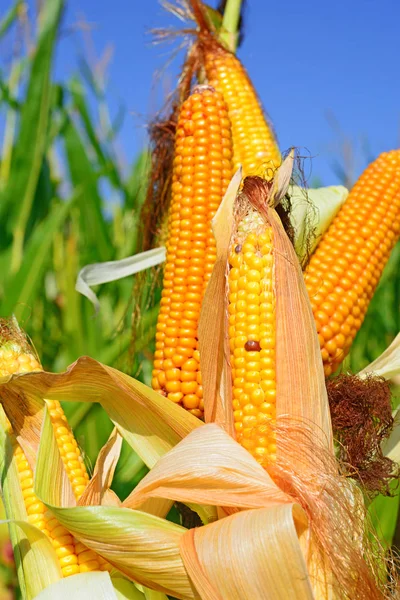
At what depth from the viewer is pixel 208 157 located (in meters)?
1.08

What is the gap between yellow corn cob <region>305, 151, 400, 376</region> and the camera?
100cm

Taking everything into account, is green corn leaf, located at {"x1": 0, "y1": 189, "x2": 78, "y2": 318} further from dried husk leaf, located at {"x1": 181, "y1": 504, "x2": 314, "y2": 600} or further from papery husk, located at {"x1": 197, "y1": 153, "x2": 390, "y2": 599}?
dried husk leaf, located at {"x1": 181, "y1": 504, "x2": 314, "y2": 600}

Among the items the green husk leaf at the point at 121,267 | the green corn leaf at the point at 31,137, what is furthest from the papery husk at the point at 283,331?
the green corn leaf at the point at 31,137

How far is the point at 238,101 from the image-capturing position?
1.32 meters

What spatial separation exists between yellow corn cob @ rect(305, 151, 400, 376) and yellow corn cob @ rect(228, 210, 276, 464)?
215mm

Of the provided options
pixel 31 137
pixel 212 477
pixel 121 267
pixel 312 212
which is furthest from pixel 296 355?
pixel 31 137

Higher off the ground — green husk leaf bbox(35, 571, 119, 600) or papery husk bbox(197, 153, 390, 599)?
papery husk bbox(197, 153, 390, 599)

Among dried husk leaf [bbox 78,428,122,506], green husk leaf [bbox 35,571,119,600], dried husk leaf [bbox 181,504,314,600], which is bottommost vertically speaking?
green husk leaf [bbox 35,571,119,600]

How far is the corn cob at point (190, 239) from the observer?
3.26ft

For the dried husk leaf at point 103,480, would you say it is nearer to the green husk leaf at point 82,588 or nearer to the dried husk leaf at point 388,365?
the green husk leaf at point 82,588

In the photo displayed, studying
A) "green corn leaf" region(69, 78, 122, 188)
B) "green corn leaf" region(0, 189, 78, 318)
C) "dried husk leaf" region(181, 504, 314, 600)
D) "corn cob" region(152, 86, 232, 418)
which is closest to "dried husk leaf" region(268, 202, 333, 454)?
"dried husk leaf" region(181, 504, 314, 600)

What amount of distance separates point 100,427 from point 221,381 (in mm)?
489

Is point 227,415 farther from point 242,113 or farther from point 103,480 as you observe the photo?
point 242,113

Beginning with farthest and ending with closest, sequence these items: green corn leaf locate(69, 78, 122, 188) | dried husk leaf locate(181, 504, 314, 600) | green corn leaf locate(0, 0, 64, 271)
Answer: green corn leaf locate(69, 78, 122, 188) → green corn leaf locate(0, 0, 64, 271) → dried husk leaf locate(181, 504, 314, 600)
